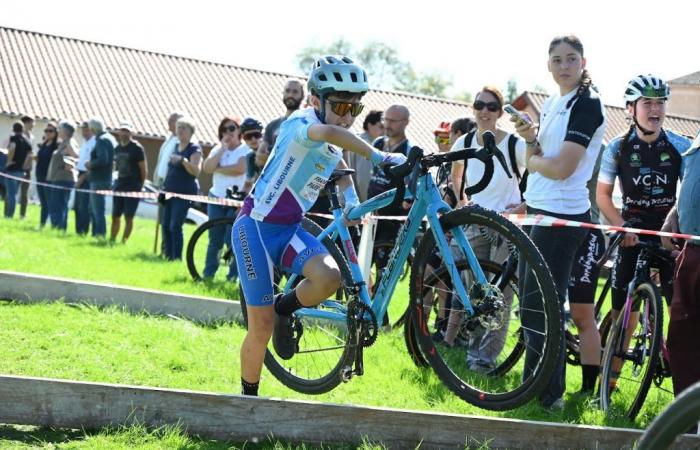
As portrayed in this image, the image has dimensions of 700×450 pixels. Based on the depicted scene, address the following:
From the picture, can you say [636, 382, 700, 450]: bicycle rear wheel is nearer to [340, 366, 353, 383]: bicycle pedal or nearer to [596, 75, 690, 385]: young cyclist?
[340, 366, 353, 383]: bicycle pedal

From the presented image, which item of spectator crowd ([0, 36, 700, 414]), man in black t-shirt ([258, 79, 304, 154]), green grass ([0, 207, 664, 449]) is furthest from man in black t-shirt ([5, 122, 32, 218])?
green grass ([0, 207, 664, 449])

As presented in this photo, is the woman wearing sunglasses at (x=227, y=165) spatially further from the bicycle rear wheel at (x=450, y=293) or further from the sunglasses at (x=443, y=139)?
the bicycle rear wheel at (x=450, y=293)

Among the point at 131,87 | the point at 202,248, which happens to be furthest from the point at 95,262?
the point at 131,87

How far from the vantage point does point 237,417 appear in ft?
16.2

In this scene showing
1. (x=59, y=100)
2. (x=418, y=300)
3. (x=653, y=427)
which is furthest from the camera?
(x=59, y=100)

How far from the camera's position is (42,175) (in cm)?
2006

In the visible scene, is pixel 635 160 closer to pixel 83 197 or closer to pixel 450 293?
pixel 450 293

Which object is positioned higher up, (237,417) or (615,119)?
(615,119)

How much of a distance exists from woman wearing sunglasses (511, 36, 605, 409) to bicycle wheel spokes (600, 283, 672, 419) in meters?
0.36

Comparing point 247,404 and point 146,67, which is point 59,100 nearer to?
point 146,67

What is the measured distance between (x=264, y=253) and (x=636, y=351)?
2501 millimetres

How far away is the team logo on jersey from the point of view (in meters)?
6.96

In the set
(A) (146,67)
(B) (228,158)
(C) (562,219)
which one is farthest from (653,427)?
(A) (146,67)

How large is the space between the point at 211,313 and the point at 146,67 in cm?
4076
